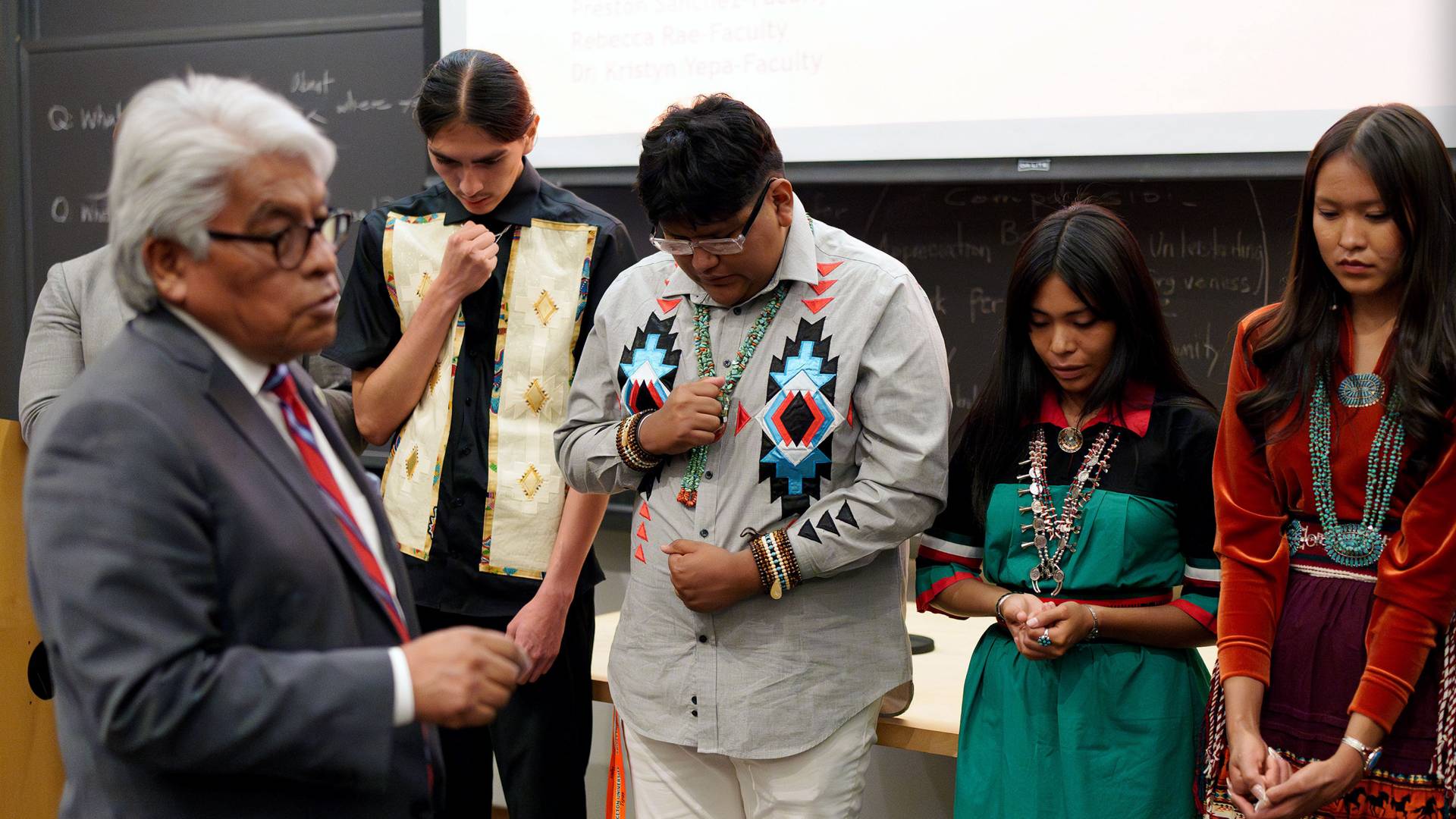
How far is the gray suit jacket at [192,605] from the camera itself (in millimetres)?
1021

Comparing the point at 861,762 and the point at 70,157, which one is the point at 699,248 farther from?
the point at 70,157

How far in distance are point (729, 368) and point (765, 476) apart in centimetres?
18

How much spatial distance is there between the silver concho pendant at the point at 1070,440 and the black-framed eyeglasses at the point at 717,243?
1.82 feet

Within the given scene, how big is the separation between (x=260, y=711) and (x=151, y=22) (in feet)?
11.4

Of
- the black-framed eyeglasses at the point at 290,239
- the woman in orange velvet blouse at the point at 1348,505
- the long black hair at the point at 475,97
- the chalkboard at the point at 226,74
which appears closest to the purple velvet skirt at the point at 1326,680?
the woman in orange velvet blouse at the point at 1348,505

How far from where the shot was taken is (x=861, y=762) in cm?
187

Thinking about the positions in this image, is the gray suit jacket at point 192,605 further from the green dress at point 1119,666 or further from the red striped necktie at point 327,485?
the green dress at point 1119,666

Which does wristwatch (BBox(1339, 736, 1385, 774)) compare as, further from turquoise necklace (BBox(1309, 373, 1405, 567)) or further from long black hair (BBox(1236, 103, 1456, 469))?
long black hair (BBox(1236, 103, 1456, 469))

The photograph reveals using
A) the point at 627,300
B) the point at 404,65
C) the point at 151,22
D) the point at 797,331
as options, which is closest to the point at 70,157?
the point at 151,22

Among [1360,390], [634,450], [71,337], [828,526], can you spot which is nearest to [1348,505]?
[1360,390]

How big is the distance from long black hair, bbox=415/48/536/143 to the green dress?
105 cm

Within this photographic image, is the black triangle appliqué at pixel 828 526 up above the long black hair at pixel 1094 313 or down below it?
below

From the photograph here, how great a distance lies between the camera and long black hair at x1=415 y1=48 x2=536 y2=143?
2.14m

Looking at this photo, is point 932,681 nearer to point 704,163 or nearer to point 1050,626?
point 1050,626
